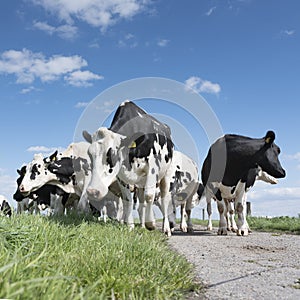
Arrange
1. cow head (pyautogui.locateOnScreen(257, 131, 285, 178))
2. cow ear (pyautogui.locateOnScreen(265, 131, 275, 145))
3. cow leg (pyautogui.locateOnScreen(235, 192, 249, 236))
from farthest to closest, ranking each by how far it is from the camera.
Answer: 1. cow head (pyautogui.locateOnScreen(257, 131, 285, 178))
2. cow ear (pyautogui.locateOnScreen(265, 131, 275, 145))
3. cow leg (pyautogui.locateOnScreen(235, 192, 249, 236))

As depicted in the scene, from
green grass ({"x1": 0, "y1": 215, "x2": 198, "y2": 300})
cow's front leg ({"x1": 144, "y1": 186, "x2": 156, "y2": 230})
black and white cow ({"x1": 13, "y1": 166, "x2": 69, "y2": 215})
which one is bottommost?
green grass ({"x1": 0, "y1": 215, "x2": 198, "y2": 300})

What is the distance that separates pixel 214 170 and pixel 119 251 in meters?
7.92

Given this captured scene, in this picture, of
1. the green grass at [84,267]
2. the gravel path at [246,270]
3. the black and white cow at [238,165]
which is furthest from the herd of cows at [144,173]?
the green grass at [84,267]

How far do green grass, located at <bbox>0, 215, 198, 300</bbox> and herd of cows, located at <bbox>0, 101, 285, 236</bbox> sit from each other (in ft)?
9.56

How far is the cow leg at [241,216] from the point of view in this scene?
10086 mm

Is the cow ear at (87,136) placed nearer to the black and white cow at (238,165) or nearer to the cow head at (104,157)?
the cow head at (104,157)

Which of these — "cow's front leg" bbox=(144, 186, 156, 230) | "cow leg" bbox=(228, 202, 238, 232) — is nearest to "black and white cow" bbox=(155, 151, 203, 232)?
"cow leg" bbox=(228, 202, 238, 232)

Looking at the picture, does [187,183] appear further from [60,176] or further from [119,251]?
[119,251]

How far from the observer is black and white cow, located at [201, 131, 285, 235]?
11.0 metres

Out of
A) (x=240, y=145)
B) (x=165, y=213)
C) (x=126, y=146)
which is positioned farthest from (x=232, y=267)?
(x=240, y=145)

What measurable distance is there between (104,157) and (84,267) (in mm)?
4605

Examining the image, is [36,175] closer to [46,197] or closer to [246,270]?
[46,197]

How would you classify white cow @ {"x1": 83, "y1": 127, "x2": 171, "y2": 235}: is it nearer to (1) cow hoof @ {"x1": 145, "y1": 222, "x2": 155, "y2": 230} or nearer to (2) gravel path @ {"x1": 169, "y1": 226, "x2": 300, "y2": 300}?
(1) cow hoof @ {"x1": 145, "y1": 222, "x2": 155, "y2": 230}

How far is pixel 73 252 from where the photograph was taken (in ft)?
12.9
